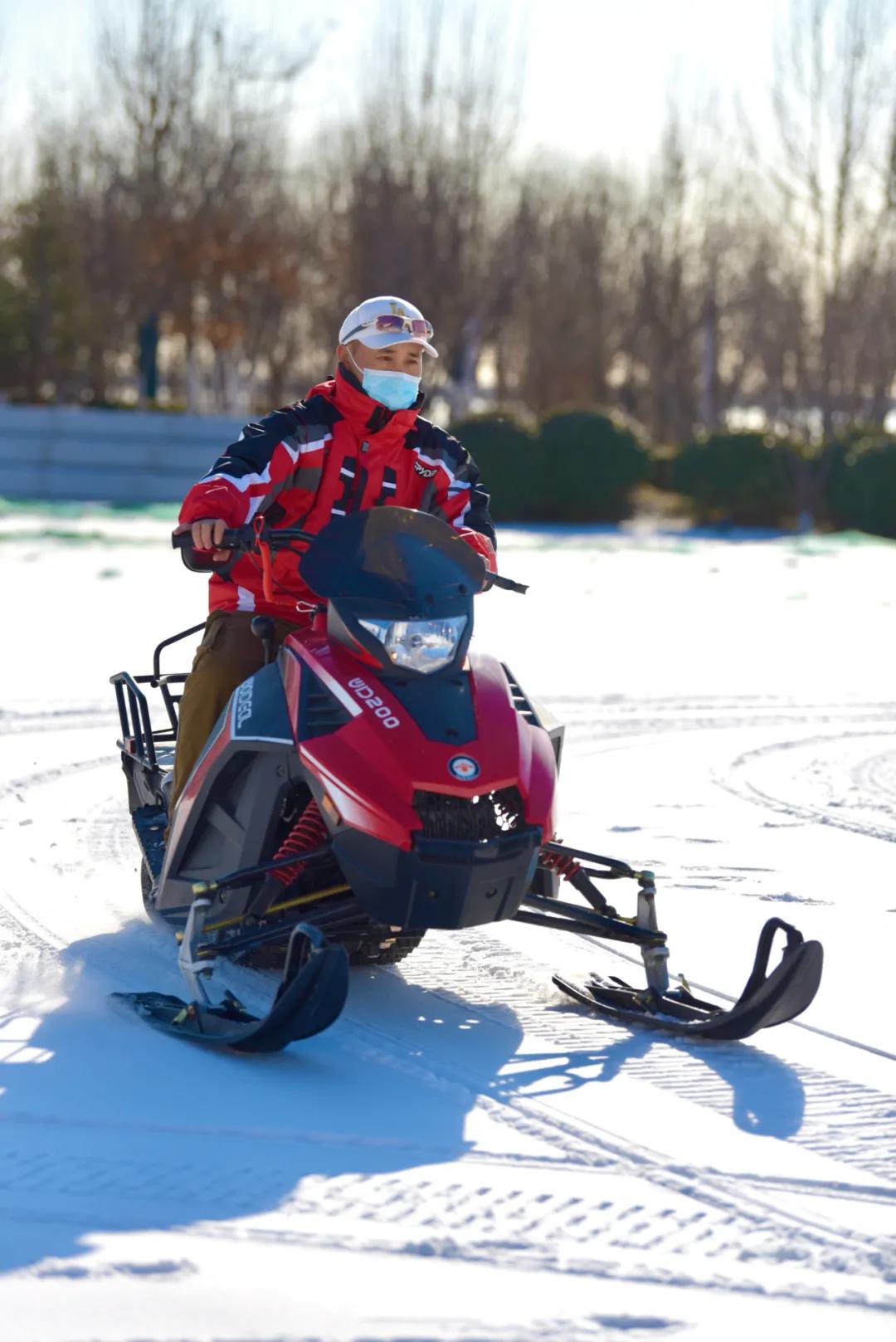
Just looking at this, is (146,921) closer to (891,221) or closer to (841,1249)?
(841,1249)

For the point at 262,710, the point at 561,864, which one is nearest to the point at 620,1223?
the point at 561,864

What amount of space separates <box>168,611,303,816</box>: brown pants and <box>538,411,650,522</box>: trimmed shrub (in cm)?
2063

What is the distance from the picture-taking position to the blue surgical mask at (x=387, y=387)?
14.5 ft

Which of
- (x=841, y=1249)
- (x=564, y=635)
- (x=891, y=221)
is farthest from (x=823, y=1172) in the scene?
(x=891, y=221)

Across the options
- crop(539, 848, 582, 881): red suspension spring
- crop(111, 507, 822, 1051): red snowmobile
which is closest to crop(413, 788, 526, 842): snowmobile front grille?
crop(111, 507, 822, 1051): red snowmobile

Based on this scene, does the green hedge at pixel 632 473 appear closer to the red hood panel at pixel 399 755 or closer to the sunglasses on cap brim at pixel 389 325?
the sunglasses on cap brim at pixel 389 325

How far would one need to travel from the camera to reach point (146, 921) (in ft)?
16.0

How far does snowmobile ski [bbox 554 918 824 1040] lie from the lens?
3754 mm

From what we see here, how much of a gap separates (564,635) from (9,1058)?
8.88 metres

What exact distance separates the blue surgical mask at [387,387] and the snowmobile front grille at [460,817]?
3.82 ft

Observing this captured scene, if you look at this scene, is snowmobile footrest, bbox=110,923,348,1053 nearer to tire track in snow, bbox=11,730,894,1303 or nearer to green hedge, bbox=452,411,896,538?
tire track in snow, bbox=11,730,894,1303

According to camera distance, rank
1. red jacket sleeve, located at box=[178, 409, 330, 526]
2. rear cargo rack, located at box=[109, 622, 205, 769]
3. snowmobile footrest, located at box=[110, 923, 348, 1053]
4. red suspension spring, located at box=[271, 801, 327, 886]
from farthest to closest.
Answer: rear cargo rack, located at box=[109, 622, 205, 769]
red jacket sleeve, located at box=[178, 409, 330, 526]
red suspension spring, located at box=[271, 801, 327, 886]
snowmobile footrest, located at box=[110, 923, 348, 1053]

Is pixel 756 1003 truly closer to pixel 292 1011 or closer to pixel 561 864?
pixel 561 864

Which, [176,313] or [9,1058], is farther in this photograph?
[176,313]
